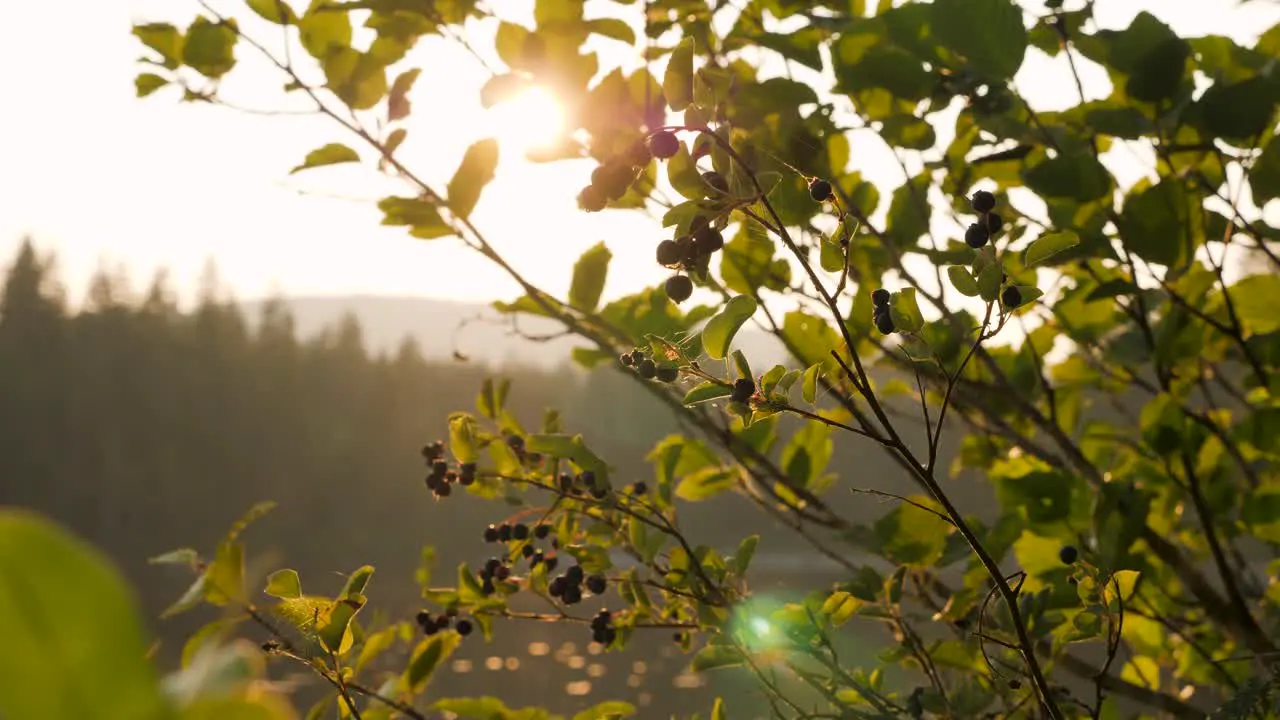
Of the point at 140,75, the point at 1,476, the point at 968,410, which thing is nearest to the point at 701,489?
the point at 968,410

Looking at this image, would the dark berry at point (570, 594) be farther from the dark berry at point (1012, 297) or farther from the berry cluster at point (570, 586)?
the dark berry at point (1012, 297)

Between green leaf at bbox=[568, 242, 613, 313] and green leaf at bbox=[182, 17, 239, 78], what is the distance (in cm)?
59

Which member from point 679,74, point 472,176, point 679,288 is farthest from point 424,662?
point 679,74

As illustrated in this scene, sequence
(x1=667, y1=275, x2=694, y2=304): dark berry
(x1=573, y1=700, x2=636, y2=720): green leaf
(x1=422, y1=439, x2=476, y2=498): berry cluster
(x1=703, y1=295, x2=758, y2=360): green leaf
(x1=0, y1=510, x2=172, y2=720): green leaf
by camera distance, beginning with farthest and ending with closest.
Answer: (x1=422, y1=439, x2=476, y2=498): berry cluster
(x1=573, y1=700, x2=636, y2=720): green leaf
(x1=667, y1=275, x2=694, y2=304): dark berry
(x1=703, y1=295, x2=758, y2=360): green leaf
(x1=0, y1=510, x2=172, y2=720): green leaf

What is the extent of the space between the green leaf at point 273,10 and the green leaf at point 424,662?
87 centimetres

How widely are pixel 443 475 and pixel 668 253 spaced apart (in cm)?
84

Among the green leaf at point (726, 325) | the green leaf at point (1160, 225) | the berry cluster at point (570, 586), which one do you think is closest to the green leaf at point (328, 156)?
the berry cluster at point (570, 586)

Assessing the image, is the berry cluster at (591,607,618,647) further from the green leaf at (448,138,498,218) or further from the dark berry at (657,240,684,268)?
the dark berry at (657,240,684,268)

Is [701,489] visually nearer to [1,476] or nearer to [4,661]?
[4,661]

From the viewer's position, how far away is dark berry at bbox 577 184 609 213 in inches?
29.8

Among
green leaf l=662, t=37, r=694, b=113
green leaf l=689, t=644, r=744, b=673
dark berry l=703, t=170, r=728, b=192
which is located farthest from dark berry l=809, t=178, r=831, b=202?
green leaf l=689, t=644, r=744, b=673

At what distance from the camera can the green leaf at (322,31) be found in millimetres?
1304

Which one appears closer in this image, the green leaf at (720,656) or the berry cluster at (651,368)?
the berry cluster at (651,368)

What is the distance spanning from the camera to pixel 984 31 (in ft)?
3.59
